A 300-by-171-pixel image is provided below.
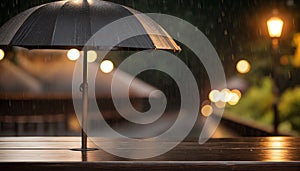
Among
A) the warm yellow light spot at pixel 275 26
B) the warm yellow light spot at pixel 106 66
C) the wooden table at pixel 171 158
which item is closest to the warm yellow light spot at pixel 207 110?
the warm yellow light spot at pixel 106 66

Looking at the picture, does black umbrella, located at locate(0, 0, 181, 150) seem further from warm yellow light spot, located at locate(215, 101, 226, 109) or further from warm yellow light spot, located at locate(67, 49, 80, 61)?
warm yellow light spot, located at locate(215, 101, 226, 109)

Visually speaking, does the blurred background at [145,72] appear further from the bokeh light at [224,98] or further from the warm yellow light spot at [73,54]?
the bokeh light at [224,98]

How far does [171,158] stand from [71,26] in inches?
52.9

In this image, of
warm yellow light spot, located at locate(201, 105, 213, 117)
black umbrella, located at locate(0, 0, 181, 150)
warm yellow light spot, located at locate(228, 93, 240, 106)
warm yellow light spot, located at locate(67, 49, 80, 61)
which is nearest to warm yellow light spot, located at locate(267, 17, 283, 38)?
warm yellow light spot, located at locate(67, 49, 80, 61)

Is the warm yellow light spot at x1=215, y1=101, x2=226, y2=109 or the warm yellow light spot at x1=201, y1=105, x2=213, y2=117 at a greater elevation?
the warm yellow light spot at x1=215, y1=101, x2=226, y2=109

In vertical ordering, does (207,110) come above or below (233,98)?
below

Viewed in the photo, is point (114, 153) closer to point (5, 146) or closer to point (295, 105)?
point (5, 146)

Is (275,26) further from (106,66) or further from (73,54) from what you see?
(106,66)

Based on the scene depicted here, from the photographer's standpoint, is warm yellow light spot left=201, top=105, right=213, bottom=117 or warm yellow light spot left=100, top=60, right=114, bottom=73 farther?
warm yellow light spot left=201, top=105, right=213, bottom=117

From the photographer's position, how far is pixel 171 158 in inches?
291

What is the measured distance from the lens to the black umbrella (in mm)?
7484

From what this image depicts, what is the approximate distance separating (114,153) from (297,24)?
19.0m

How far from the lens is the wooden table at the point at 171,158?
7.07 meters

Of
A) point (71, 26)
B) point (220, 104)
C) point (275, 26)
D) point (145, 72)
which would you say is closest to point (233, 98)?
point (220, 104)
